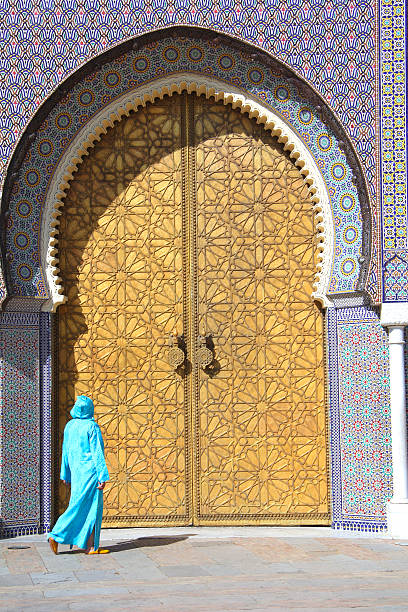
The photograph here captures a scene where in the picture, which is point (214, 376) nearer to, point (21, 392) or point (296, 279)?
point (296, 279)

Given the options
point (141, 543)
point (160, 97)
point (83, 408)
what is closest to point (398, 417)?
point (141, 543)

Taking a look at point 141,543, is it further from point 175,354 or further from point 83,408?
point 175,354

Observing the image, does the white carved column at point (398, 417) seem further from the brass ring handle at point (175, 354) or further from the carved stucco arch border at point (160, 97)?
the brass ring handle at point (175, 354)

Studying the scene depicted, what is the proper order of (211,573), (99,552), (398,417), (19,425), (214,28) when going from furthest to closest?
1. (214,28)
2. (19,425)
3. (398,417)
4. (99,552)
5. (211,573)

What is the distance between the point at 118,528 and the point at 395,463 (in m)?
2.01

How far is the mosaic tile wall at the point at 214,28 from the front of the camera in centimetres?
665

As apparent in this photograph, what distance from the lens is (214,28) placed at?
6727mm

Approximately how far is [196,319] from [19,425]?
4.78 ft

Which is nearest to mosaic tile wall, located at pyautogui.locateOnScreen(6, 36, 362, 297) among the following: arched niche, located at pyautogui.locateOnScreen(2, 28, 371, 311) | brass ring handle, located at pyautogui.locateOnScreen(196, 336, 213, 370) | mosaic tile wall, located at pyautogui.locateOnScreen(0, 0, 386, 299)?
arched niche, located at pyautogui.locateOnScreen(2, 28, 371, 311)

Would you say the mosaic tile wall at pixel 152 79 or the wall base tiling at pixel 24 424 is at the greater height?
the mosaic tile wall at pixel 152 79

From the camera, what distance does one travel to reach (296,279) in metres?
6.91

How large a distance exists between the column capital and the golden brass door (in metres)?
0.55

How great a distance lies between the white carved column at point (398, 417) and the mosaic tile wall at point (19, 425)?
244cm

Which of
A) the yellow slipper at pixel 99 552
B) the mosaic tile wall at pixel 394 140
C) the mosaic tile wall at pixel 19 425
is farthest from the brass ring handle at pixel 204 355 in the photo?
the yellow slipper at pixel 99 552
